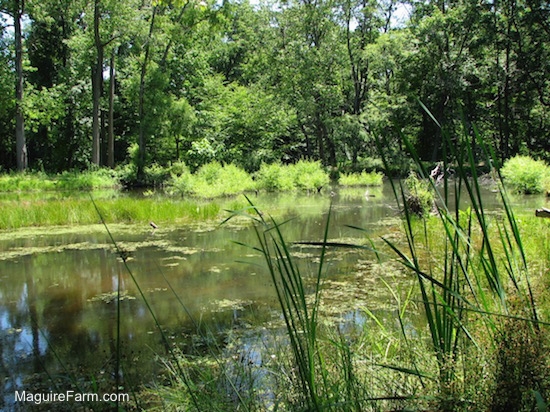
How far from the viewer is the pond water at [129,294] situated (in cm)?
312

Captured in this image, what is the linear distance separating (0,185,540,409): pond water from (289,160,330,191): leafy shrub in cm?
961

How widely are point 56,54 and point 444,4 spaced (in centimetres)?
2086

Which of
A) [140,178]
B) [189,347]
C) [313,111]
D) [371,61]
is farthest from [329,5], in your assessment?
[189,347]

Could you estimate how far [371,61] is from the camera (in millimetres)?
26141

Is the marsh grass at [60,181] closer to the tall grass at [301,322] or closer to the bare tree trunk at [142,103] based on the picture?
the bare tree trunk at [142,103]

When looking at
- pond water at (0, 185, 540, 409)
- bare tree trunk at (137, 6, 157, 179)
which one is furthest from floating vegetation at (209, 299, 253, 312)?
bare tree trunk at (137, 6, 157, 179)

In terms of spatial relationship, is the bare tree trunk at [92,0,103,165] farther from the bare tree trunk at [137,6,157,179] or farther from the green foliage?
the green foliage

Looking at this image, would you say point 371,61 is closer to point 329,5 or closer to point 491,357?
point 329,5

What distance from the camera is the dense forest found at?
21016mm

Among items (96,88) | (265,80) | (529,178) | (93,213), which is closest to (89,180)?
(96,88)

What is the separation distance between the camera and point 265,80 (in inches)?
1083

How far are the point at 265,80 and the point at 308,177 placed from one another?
1097 cm

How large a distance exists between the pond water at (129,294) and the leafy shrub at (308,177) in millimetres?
9610

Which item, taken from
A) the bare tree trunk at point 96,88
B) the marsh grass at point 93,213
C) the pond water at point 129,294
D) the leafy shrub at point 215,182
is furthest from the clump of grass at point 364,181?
the pond water at point 129,294
